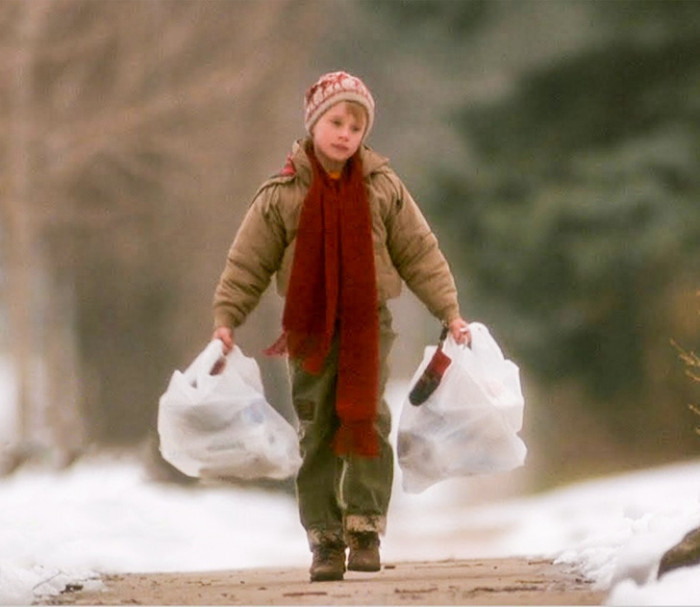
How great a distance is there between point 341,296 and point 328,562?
617mm

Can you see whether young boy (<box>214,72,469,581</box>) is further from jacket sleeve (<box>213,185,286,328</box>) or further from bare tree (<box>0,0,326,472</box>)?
bare tree (<box>0,0,326,472</box>)

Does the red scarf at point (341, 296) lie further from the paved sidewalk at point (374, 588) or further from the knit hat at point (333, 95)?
the paved sidewalk at point (374, 588)

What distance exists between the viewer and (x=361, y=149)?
405 cm

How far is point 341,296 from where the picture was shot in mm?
4004

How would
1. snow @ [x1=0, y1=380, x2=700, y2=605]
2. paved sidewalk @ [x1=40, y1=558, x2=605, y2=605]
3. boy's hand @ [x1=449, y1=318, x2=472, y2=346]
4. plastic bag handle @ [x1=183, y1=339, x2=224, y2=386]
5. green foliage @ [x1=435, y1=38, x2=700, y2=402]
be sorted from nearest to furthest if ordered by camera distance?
paved sidewalk @ [x1=40, y1=558, x2=605, y2=605] < plastic bag handle @ [x1=183, y1=339, x2=224, y2=386] < boy's hand @ [x1=449, y1=318, x2=472, y2=346] < snow @ [x1=0, y1=380, x2=700, y2=605] < green foliage @ [x1=435, y1=38, x2=700, y2=402]

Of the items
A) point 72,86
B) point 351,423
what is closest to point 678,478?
point 351,423

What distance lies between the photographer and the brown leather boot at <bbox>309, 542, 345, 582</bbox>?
4.09 meters

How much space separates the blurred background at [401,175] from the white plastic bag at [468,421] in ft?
4.42

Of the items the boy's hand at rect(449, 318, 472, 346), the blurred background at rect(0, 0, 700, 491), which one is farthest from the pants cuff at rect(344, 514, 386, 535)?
the blurred background at rect(0, 0, 700, 491)

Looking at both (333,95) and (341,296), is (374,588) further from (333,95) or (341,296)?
(333,95)

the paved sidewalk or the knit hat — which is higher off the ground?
the knit hat

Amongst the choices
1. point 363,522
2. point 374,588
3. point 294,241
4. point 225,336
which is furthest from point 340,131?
point 374,588

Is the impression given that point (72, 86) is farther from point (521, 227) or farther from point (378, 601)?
point (378, 601)

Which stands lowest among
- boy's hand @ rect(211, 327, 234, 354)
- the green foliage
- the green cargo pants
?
the green cargo pants
